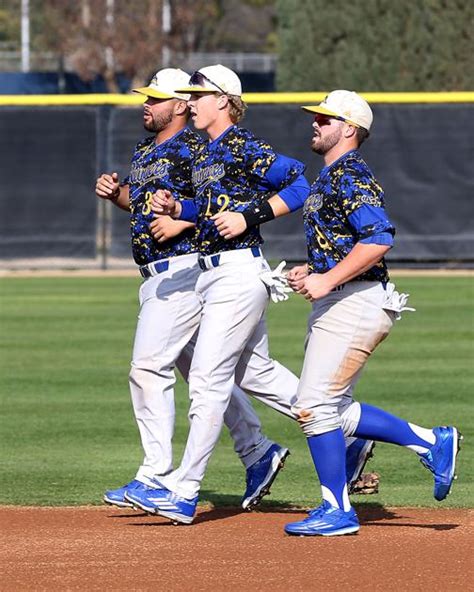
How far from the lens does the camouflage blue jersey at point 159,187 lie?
6617mm

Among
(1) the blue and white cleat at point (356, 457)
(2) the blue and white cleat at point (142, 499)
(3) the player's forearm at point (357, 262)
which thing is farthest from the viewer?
(1) the blue and white cleat at point (356, 457)

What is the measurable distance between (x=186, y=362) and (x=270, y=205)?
3.41 feet

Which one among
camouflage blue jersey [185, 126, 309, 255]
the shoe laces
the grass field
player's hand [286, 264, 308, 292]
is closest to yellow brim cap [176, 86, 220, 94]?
camouflage blue jersey [185, 126, 309, 255]

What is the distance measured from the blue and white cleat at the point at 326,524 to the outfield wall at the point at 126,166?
12366mm

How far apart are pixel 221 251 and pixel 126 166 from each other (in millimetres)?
12597

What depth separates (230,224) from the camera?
19.9ft

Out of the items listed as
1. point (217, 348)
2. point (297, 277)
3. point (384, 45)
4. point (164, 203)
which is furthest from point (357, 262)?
point (384, 45)

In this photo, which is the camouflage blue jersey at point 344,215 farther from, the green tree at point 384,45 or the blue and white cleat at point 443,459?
the green tree at point 384,45

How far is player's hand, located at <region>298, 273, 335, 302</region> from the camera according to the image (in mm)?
5766

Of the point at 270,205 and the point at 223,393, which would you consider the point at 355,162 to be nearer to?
the point at 270,205

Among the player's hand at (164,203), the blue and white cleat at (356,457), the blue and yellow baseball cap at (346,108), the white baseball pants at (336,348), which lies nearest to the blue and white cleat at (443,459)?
the blue and white cleat at (356,457)

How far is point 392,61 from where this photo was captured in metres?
25.4

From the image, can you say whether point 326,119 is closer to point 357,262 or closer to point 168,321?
point 357,262

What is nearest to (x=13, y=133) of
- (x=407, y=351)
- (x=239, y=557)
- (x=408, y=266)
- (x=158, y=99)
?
(x=408, y=266)
